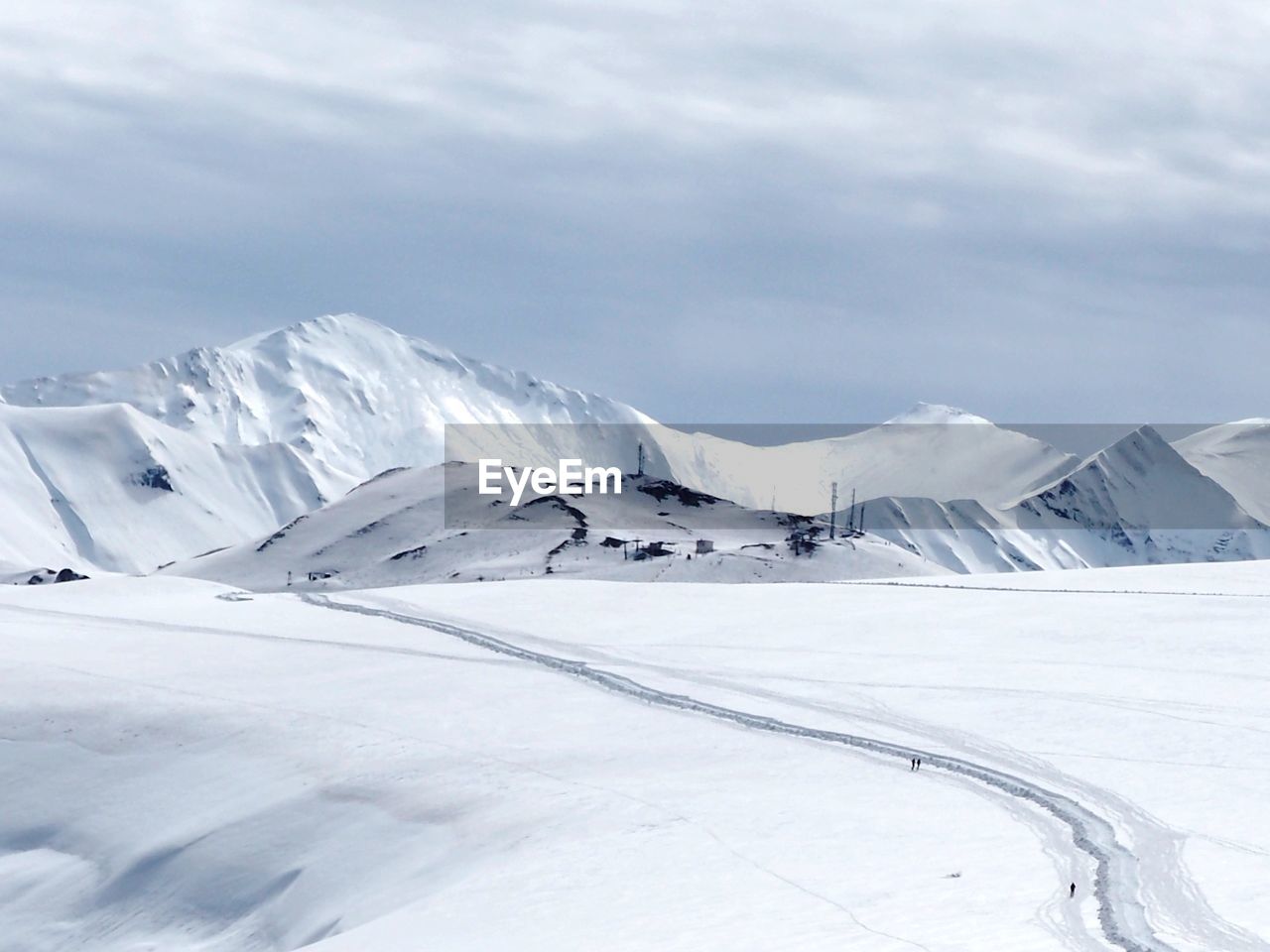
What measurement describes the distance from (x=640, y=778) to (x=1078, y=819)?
12.3 meters

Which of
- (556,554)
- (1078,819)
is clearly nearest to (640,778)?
(1078,819)

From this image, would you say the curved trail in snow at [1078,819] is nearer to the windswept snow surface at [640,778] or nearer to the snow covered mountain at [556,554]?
the windswept snow surface at [640,778]

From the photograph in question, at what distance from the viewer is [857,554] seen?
16700 centimetres

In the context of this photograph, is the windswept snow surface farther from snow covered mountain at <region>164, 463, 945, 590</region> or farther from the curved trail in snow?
snow covered mountain at <region>164, 463, 945, 590</region>

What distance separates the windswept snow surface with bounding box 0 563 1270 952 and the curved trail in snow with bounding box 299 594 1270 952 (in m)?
0.13

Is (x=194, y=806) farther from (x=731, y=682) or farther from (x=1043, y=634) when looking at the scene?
(x=1043, y=634)

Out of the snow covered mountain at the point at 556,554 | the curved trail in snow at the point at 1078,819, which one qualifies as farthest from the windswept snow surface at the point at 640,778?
the snow covered mountain at the point at 556,554

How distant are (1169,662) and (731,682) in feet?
51.5

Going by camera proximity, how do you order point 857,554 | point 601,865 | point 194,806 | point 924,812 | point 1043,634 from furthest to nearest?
point 857,554 → point 1043,634 → point 194,806 → point 924,812 → point 601,865

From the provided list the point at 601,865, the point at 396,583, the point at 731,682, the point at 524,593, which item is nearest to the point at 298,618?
the point at 524,593

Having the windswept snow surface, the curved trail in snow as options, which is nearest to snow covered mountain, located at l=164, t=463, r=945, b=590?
the windswept snow surface

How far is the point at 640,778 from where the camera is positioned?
4628 cm

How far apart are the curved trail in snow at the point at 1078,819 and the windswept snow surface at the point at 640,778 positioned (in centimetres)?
13

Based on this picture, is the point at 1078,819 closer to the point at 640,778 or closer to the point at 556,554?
the point at 640,778
